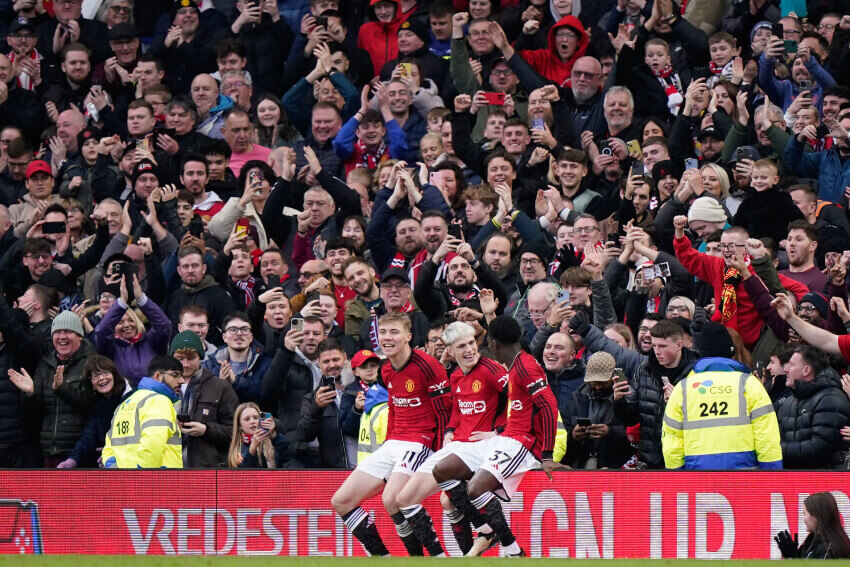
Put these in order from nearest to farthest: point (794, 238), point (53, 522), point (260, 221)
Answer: point (53, 522), point (794, 238), point (260, 221)

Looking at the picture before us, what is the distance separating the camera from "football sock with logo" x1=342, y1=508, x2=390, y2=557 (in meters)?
10.5

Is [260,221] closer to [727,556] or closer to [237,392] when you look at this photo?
[237,392]

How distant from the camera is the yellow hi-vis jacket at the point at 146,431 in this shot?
11.0 m

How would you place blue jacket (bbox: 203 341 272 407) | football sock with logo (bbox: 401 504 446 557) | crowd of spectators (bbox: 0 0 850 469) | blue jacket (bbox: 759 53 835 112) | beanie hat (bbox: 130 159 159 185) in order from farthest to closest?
beanie hat (bbox: 130 159 159 185) → blue jacket (bbox: 759 53 835 112) → blue jacket (bbox: 203 341 272 407) → crowd of spectators (bbox: 0 0 850 469) → football sock with logo (bbox: 401 504 446 557)

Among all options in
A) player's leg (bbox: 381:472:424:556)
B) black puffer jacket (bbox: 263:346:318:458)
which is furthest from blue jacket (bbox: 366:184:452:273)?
player's leg (bbox: 381:472:424:556)

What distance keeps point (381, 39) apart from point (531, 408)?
25.3 feet

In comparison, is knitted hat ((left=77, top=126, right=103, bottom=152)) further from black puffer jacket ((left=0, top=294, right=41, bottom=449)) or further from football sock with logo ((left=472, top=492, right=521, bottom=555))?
football sock with logo ((left=472, top=492, right=521, bottom=555))

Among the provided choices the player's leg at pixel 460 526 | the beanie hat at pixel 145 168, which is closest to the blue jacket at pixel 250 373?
the player's leg at pixel 460 526

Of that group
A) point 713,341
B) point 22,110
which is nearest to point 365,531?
point 713,341

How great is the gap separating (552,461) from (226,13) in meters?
10.9

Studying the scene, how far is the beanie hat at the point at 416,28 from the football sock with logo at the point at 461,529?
7.65 meters

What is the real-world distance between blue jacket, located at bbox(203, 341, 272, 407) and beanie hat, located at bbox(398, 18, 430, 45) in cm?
550

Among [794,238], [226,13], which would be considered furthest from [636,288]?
[226,13]

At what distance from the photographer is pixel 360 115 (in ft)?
50.3
